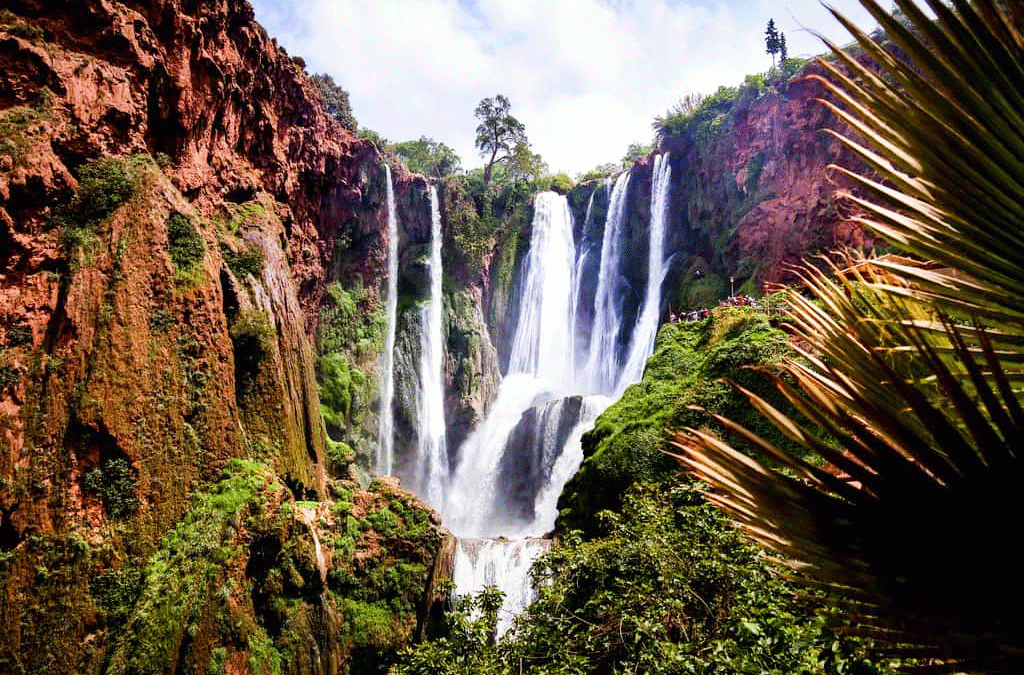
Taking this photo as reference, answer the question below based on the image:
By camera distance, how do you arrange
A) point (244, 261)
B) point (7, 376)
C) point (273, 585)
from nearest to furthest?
1. point (7, 376)
2. point (273, 585)
3. point (244, 261)

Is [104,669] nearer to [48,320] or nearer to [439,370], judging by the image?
[48,320]

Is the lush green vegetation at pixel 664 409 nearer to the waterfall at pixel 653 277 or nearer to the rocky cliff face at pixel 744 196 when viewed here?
the rocky cliff face at pixel 744 196

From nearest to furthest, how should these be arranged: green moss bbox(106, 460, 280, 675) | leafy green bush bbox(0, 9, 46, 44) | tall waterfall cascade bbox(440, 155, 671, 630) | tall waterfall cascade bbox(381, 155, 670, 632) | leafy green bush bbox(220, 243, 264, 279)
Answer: green moss bbox(106, 460, 280, 675) → leafy green bush bbox(0, 9, 46, 44) → leafy green bush bbox(220, 243, 264, 279) → tall waterfall cascade bbox(440, 155, 671, 630) → tall waterfall cascade bbox(381, 155, 670, 632)

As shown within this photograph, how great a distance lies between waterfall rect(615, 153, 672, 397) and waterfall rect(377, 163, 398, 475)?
10.4 m

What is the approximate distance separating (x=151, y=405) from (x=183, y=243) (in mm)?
3591

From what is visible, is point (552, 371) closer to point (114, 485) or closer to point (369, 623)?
point (369, 623)

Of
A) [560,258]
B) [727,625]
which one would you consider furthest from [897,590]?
[560,258]

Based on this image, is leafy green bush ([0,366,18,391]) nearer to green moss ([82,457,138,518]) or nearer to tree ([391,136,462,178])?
green moss ([82,457,138,518])

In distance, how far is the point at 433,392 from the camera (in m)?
27.7

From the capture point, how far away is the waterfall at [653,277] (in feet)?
88.5

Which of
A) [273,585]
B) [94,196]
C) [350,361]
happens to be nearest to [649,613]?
[273,585]

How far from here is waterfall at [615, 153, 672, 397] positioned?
27.0 meters

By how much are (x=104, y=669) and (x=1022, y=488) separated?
11.3 metres

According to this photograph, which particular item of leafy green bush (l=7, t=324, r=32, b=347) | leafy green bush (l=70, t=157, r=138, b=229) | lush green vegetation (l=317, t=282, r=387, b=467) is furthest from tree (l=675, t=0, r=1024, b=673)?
lush green vegetation (l=317, t=282, r=387, b=467)
